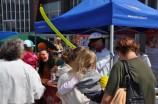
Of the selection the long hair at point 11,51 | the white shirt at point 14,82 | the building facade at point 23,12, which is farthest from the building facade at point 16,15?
the white shirt at point 14,82

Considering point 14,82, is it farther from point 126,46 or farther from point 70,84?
point 126,46

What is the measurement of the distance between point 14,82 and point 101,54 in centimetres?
182

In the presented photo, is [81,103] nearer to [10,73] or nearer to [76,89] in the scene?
[76,89]

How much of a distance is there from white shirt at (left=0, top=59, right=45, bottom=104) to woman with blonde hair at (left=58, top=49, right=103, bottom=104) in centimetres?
49

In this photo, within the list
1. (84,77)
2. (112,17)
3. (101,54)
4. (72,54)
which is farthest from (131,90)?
(101,54)

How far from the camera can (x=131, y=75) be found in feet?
9.66

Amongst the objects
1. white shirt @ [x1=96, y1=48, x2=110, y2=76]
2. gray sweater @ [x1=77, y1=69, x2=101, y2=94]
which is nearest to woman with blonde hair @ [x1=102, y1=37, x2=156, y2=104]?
gray sweater @ [x1=77, y1=69, x2=101, y2=94]

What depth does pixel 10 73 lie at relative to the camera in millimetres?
3482

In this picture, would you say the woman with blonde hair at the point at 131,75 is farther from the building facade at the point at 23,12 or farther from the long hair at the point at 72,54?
the building facade at the point at 23,12

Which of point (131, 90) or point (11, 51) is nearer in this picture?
point (131, 90)

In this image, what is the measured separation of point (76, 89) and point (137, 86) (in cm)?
69

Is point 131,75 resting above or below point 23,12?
below

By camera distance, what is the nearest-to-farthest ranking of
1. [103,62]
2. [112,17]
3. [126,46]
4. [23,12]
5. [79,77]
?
[126,46] < [79,77] < [112,17] < [103,62] < [23,12]

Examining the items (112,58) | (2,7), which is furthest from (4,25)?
(112,58)
